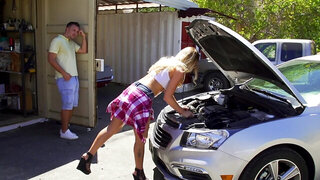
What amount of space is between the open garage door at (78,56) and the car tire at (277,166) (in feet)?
10.7

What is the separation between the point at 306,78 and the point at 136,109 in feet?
6.95

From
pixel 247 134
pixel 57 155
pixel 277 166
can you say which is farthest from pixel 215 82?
pixel 247 134

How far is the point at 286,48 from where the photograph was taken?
9.62 meters

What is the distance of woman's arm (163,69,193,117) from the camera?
140 inches

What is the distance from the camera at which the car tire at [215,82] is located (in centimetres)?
1046

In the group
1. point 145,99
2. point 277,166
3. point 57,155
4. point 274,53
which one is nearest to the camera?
point 277,166

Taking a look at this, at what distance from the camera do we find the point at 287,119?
3137 millimetres

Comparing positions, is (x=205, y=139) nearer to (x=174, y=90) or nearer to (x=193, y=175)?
(x=193, y=175)

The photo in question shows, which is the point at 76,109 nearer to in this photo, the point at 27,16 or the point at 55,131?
the point at 55,131

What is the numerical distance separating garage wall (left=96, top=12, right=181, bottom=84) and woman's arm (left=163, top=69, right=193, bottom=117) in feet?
21.6

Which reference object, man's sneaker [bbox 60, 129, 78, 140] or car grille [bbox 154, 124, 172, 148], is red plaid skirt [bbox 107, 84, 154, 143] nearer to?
car grille [bbox 154, 124, 172, 148]

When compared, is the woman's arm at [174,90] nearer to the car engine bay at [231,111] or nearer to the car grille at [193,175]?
the car engine bay at [231,111]

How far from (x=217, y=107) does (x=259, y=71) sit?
653mm

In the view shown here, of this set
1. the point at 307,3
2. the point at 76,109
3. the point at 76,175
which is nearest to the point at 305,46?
the point at 307,3
